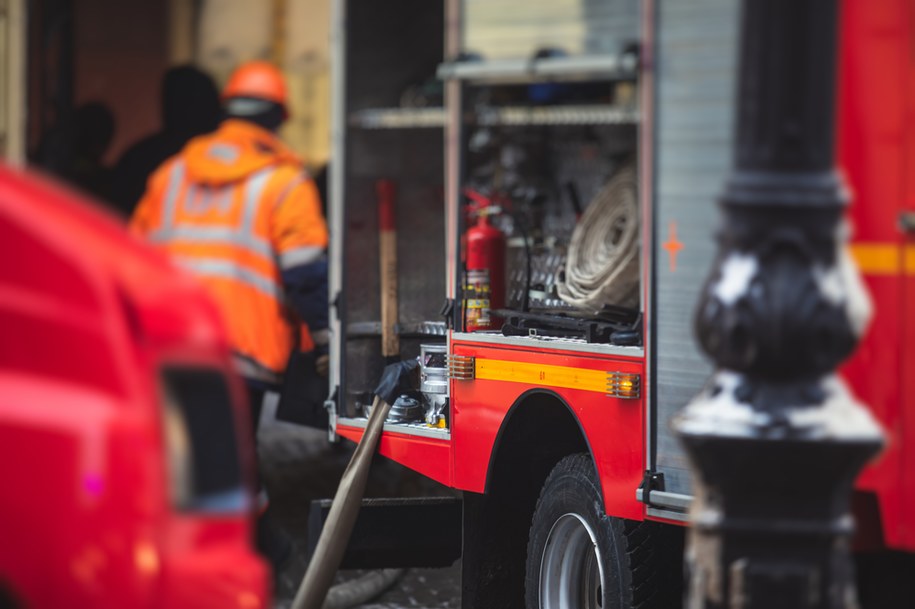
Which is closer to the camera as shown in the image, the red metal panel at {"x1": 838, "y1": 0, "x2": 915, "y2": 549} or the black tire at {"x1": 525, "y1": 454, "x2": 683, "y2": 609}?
the red metal panel at {"x1": 838, "y1": 0, "x2": 915, "y2": 549}

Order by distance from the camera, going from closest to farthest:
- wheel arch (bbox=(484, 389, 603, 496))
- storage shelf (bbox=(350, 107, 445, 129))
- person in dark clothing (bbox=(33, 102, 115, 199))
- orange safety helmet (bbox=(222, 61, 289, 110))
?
wheel arch (bbox=(484, 389, 603, 496)) < storage shelf (bbox=(350, 107, 445, 129)) < orange safety helmet (bbox=(222, 61, 289, 110)) < person in dark clothing (bbox=(33, 102, 115, 199))

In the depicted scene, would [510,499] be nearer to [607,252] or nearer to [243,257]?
[607,252]

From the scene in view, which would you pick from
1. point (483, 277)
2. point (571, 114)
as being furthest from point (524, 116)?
point (483, 277)

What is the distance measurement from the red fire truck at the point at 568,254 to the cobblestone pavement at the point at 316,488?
3.08ft

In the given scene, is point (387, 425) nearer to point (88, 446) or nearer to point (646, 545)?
point (646, 545)

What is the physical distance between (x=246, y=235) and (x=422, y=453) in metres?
1.29

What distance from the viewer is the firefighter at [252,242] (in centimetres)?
790

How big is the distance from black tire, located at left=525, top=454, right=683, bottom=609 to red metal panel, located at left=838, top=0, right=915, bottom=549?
1.13 metres

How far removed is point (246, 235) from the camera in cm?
789

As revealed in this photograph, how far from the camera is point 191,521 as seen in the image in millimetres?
3467

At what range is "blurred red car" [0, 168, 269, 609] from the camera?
3311mm

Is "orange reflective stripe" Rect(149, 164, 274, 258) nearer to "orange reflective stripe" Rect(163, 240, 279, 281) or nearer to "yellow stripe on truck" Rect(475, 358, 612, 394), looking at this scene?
"orange reflective stripe" Rect(163, 240, 279, 281)

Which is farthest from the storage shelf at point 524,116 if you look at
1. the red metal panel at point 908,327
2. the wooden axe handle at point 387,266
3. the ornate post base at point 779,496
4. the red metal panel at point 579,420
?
the ornate post base at point 779,496

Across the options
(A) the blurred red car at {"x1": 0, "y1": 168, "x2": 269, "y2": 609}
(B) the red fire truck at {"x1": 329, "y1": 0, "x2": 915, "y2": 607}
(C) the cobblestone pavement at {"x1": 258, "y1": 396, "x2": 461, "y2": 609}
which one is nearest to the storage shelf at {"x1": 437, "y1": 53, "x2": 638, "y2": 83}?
(B) the red fire truck at {"x1": 329, "y1": 0, "x2": 915, "y2": 607}
